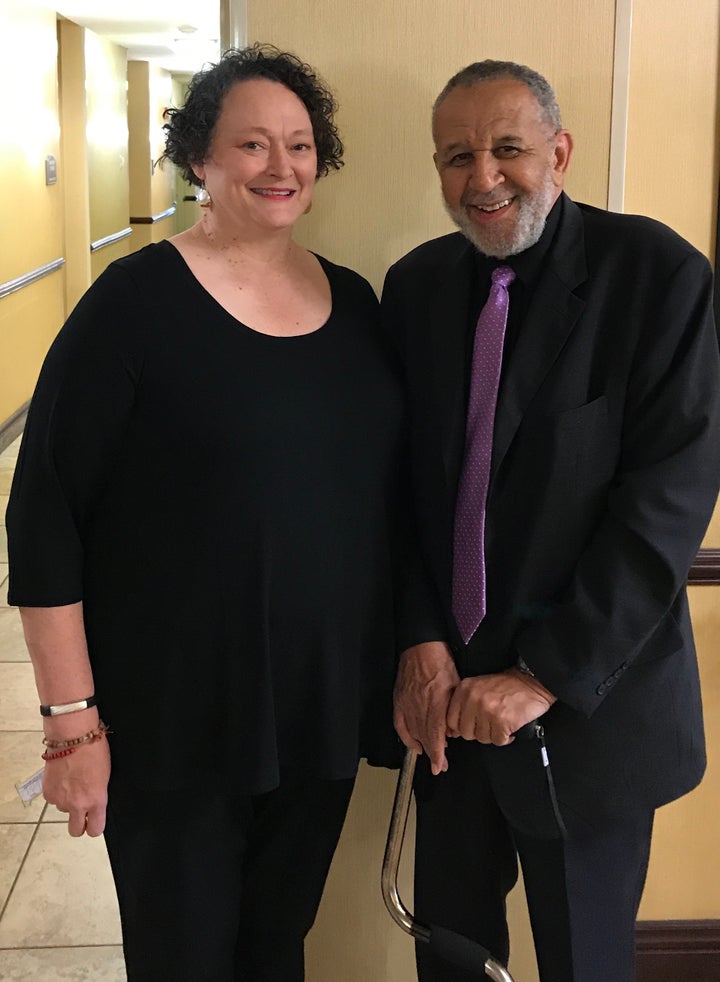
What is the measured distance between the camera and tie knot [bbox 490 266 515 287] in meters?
1.42

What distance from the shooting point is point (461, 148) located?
140cm

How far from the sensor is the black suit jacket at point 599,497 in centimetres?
132

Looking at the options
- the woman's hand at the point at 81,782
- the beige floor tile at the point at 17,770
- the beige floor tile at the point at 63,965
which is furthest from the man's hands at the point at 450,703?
the beige floor tile at the point at 17,770

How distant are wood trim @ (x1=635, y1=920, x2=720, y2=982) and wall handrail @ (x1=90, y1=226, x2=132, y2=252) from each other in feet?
27.4

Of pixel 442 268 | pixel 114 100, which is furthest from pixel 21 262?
pixel 442 268

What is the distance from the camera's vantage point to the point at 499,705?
1.38 m

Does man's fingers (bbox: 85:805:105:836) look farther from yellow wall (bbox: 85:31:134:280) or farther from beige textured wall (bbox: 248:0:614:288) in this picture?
yellow wall (bbox: 85:31:134:280)

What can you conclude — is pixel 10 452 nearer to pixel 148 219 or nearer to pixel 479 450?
pixel 479 450

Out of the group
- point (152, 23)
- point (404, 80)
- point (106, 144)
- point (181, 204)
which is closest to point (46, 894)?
point (404, 80)

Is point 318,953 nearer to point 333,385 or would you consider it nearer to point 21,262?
point 333,385

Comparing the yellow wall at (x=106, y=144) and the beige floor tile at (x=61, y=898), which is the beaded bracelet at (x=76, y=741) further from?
the yellow wall at (x=106, y=144)

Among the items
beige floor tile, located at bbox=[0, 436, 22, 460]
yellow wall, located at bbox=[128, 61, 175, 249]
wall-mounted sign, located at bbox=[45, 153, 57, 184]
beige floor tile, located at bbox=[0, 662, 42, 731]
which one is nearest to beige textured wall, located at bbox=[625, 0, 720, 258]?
beige floor tile, located at bbox=[0, 662, 42, 731]

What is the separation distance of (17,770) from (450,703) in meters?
1.95

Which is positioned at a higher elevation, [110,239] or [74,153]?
[74,153]
